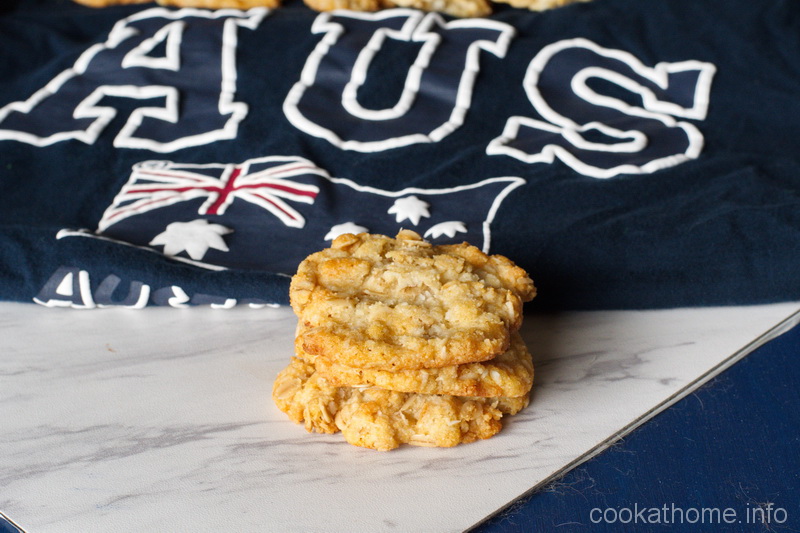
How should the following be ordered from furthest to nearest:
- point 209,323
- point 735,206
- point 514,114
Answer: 1. point 514,114
2. point 735,206
3. point 209,323

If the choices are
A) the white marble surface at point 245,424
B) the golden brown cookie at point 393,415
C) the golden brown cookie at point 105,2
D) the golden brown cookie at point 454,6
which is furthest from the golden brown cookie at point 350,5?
the golden brown cookie at point 393,415

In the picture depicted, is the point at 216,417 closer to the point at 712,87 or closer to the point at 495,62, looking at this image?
the point at 495,62

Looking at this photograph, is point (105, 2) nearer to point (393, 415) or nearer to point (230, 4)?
point (230, 4)

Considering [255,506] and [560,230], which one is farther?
[560,230]

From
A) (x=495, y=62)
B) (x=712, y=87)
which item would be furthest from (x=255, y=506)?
(x=712, y=87)

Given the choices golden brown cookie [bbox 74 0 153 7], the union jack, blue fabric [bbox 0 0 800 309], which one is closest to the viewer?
blue fabric [bbox 0 0 800 309]

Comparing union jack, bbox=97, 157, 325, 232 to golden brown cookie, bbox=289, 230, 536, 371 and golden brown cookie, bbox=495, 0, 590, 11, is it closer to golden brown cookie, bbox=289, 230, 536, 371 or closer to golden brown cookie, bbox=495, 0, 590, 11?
golden brown cookie, bbox=289, 230, 536, 371

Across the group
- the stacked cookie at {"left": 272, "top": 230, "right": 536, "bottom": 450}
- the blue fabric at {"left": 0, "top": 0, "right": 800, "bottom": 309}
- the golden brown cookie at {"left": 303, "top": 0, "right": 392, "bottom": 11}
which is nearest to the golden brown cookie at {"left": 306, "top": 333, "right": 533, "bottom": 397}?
the stacked cookie at {"left": 272, "top": 230, "right": 536, "bottom": 450}

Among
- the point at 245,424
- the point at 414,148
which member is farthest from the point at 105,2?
the point at 245,424
